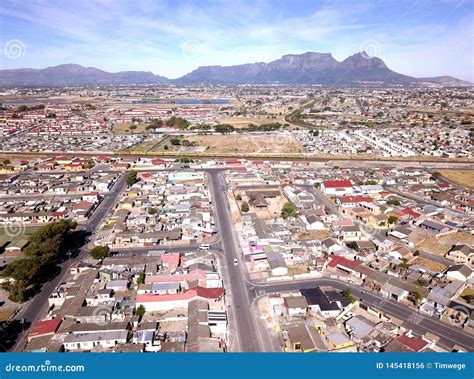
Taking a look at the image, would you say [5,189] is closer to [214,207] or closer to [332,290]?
[214,207]

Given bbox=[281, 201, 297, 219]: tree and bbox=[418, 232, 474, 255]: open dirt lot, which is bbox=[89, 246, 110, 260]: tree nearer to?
bbox=[281, 201, 297, 219]: tree

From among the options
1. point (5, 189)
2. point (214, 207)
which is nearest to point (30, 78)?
point (5, 189)

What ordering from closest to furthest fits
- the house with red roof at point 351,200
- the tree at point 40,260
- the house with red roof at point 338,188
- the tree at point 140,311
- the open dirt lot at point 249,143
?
the tree at point 140,311
the tree at point 40,260
the house with red roof at point 351,200
the house with red roof at point 338,188
the open dirt lot at point 249,143

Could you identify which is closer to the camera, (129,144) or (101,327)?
(101,327)

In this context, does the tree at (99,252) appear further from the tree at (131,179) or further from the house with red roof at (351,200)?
the house with red roof at (351,200)

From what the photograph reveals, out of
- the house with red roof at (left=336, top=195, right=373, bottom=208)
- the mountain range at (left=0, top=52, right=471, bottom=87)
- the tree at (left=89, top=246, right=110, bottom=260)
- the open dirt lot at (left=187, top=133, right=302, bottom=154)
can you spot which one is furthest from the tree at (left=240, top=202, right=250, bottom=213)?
the mountain range at (left=0, top=52, right=471, bottom=87)

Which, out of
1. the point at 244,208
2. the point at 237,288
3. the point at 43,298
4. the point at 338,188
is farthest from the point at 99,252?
the point at 338,188

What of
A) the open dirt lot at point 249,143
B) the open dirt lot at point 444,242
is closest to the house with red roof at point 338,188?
the open dirt lot at point 444,242
